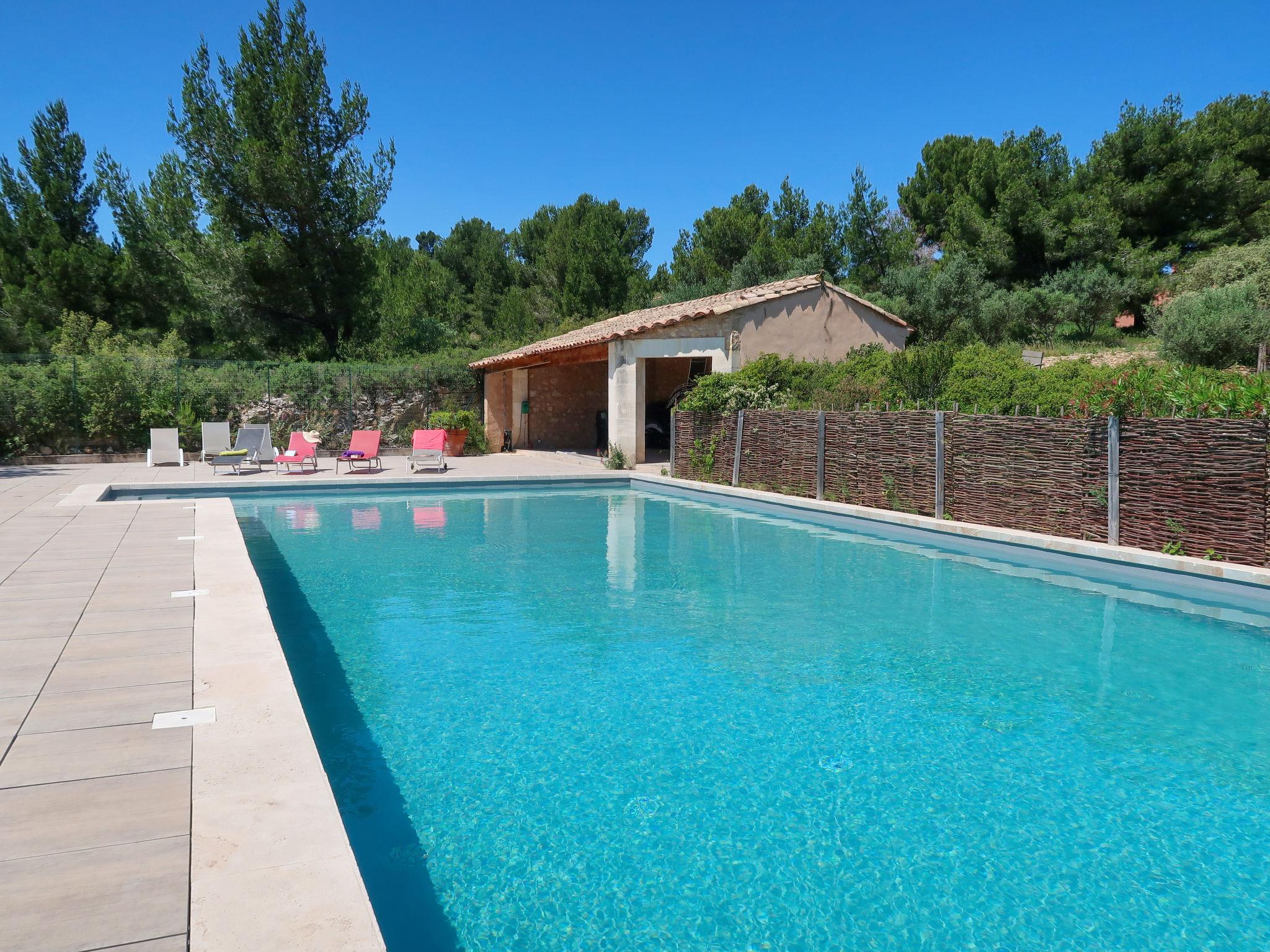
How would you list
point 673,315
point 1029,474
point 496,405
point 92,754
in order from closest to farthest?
1. point 92,754
2. point 1029,474
3. point 673,315
4. point 496,405

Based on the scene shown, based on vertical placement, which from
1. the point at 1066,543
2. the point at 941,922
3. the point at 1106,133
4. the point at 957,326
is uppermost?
the point at 1106,133

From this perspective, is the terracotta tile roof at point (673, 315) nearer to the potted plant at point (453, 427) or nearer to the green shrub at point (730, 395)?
the potted plant at point (453, 427)

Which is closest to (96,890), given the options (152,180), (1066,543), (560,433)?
(1066,543)

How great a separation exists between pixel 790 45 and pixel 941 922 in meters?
20.0

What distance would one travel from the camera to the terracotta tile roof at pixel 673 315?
16.0m

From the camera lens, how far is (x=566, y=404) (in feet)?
78.1

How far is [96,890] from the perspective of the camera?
2.00 metres

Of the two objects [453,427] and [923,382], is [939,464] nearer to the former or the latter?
[923,382]

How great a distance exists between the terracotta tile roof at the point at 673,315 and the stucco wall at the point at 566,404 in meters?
2.21

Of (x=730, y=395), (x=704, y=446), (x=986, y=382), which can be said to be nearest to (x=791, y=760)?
(x=730, y=395)

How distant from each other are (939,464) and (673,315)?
847 centimetres

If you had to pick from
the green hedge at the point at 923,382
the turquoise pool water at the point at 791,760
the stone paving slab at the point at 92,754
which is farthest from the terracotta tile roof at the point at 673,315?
the stone paving slab at the point at 92,754

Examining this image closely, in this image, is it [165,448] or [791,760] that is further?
[165,448]

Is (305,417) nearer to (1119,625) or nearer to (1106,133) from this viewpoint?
(1119,625)
